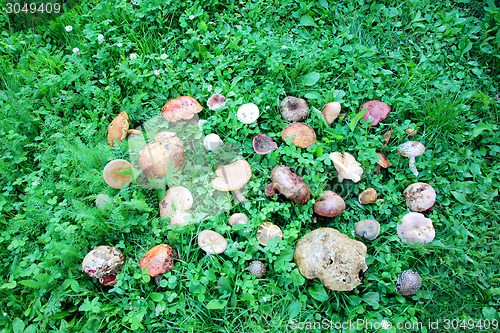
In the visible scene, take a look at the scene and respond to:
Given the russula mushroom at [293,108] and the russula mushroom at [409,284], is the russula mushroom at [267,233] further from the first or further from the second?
the russula mushroom at [293,108]

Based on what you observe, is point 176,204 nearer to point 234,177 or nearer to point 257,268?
point 234,177

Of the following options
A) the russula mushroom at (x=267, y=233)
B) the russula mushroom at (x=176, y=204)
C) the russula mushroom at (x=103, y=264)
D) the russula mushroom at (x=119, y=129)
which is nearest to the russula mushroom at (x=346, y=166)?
the russula mushroom at (x=267, y=233)

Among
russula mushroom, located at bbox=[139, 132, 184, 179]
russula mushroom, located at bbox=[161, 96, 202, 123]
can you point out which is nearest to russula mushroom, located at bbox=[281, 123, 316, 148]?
russula mushroom, located at bbox=[161, 96, 202, 123]

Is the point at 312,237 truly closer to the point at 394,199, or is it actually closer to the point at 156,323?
the point at 394,199

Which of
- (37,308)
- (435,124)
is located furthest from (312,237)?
(37,308)

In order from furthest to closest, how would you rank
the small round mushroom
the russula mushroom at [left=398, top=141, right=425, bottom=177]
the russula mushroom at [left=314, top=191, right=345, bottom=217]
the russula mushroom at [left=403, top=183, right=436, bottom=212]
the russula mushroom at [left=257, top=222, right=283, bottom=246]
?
the russula mushroom at [left=398, top=141, right=425, bottom=177]
the russula mushroom at [left=403, top=183, right=436, bottom=212]
the russula mushroom at [left=314, top=191, right=345, bottom=217]
the russula mushroom at [left=257, top=222, right=283, bottom=246]
the small round mushroom

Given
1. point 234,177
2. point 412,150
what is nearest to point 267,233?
point 234,177

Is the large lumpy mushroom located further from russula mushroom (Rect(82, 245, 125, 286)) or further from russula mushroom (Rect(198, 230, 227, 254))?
russula mushroom (Rect(82, 245, 125, 286))
